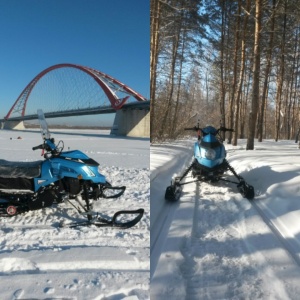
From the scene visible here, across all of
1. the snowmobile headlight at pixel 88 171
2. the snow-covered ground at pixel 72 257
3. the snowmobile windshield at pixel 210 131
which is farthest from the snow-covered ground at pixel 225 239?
the snowmobile headlight at pixel 88 171

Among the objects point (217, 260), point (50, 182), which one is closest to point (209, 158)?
point (50, 182)

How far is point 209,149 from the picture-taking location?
10.2ft

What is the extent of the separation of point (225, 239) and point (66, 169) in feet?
4.51

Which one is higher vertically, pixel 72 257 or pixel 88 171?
pixel 88 171

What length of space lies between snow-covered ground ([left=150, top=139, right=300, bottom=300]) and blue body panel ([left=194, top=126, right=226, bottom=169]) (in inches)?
4.9

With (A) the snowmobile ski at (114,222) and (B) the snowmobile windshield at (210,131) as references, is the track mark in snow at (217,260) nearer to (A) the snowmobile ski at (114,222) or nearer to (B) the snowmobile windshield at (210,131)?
(A) the snowmobile ski at (114,222)

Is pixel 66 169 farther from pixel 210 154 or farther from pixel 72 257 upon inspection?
pixel 210 154

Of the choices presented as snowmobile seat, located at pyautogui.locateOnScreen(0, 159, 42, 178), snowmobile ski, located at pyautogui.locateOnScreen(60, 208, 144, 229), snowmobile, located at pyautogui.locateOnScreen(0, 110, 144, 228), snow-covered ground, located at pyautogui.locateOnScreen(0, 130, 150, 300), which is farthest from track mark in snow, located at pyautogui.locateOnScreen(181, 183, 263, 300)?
snowmobile seat, located at pyautogui.locateOnScreen(0, 159, 42, 178)

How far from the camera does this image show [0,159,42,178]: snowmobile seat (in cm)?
254

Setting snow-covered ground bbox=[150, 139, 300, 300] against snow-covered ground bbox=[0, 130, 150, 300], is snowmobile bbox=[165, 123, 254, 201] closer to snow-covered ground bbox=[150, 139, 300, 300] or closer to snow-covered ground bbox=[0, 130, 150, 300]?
snow-covered ground bbox=[150, 139, 300, 300]

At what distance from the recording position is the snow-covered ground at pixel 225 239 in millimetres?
823

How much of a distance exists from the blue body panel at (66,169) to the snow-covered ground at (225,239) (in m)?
0.61

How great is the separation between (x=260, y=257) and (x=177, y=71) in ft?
2.69

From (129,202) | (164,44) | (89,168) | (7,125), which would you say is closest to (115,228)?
(89,168)
